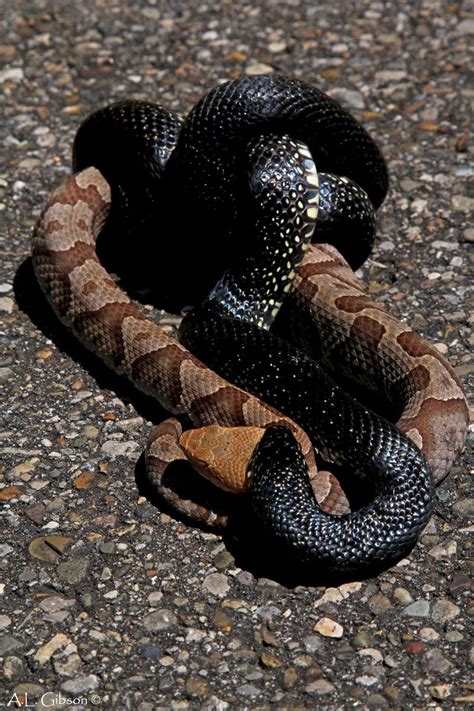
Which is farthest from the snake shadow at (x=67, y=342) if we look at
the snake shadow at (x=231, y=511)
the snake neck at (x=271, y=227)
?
the snake neck at (x=271, y=227)

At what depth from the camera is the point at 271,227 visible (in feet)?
22.2

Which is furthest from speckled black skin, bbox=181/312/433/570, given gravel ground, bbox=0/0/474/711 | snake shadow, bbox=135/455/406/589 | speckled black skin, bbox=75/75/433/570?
gravel ground, bbox=0/0/474/711

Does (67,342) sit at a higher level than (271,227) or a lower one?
lower

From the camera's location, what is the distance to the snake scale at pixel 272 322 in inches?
213

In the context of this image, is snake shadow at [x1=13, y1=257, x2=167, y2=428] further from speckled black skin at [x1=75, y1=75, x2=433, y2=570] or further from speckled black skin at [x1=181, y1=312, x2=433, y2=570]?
speckled black skin at [x1=181, y1=312, x2=433, y2=570]

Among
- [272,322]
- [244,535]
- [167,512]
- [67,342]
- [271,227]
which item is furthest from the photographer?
[67,342]

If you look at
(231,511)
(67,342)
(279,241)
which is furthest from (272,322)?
(231,511)

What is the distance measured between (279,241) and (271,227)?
102 millimetres

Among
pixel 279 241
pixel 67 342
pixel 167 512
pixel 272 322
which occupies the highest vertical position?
pixel 279 241

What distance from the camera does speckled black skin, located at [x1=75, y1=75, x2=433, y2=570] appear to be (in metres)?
5.27

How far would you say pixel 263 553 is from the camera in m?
5.46

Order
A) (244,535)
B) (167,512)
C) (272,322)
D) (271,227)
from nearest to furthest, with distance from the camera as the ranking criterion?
1. (244,535)
2. (167,512)
3. (271,227)
4. (272,322)

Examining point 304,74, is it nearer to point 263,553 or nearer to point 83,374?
point 83,374

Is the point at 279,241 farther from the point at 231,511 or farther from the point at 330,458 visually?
the point at 231,511
